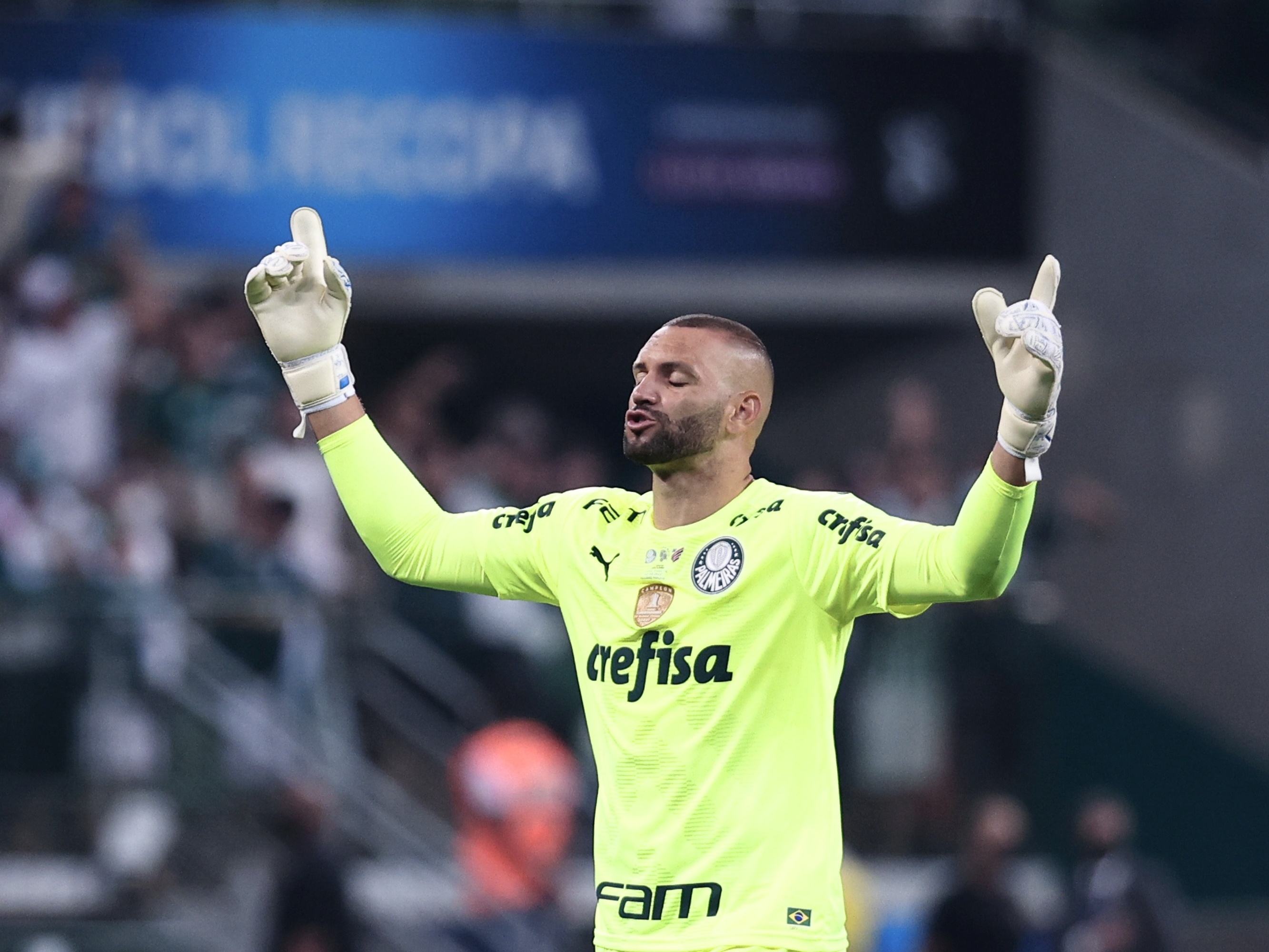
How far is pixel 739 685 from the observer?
4828 millimetres

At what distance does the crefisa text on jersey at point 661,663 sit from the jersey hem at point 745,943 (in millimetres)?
583

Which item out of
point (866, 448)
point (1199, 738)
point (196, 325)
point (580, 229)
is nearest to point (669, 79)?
point (580, 229)

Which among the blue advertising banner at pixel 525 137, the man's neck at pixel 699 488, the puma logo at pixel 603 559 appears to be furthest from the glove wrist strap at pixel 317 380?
the blue advertising banner at pixel 525 137

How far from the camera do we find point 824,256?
55.9 feet

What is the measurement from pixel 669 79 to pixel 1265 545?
600 centimetres

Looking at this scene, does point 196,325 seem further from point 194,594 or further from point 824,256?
point 824,256

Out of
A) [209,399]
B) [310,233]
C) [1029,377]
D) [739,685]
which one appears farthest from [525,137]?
[1029,377]

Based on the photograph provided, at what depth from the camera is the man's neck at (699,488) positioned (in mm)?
5117

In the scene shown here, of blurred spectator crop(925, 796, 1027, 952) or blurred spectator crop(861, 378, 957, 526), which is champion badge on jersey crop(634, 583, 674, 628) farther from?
blurred spectator crop(861, 378, 957, 526)

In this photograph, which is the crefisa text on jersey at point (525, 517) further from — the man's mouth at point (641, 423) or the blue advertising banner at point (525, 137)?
the blue advertising banner at point (525, 137)

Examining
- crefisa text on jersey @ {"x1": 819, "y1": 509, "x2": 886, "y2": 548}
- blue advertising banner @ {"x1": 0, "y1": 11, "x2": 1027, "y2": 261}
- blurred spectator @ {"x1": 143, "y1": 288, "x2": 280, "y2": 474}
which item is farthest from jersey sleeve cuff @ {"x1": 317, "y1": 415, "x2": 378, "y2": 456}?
blue advertising banner @ {"x1": 0, "y1": 11, "x2": 1027, "y2": 261}

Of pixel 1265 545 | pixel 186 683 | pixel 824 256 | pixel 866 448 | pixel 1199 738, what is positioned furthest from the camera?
pixel 866 448

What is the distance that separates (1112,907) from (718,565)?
22.6 feet

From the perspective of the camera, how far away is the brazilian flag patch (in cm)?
467
